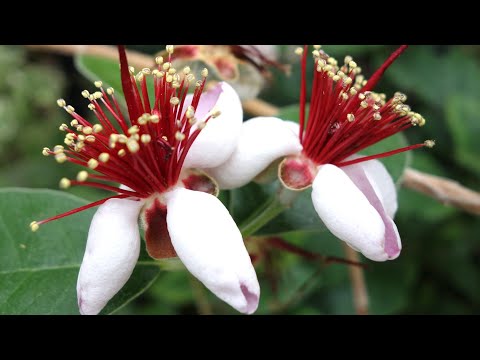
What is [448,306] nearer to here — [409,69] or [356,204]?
[409,69]

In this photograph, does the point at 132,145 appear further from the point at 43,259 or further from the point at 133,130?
the point at 43,259

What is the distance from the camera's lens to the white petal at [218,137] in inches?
39.8

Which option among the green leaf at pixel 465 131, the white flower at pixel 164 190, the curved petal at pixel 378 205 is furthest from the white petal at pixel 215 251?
the green leaf at pixel 465 131

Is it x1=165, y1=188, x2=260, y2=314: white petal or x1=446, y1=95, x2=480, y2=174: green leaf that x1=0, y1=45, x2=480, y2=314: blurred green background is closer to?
x1=446, y1=95, x2=480, y2=174: green leaf

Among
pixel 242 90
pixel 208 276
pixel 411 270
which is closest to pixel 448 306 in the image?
pixel 411 270

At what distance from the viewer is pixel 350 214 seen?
96 cm

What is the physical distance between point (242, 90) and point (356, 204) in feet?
1.46

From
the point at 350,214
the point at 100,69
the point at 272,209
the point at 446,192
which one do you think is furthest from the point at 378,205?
the point at 100,69

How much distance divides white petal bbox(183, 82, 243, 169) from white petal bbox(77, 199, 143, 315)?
145 mm

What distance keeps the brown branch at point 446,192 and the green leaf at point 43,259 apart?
62 cm

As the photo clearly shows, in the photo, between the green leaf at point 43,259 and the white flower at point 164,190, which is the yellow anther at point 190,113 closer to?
the white flower at point 164,190

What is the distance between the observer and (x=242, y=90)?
132 centimetres

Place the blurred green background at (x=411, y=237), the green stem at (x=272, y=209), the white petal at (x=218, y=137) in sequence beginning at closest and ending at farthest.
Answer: the white petal at (x=218, y=137), the green stem at (x=272, y=209), the blurred green background at (x=411, y=237)

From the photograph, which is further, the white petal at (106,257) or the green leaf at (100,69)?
the green leaf at (100,69)
